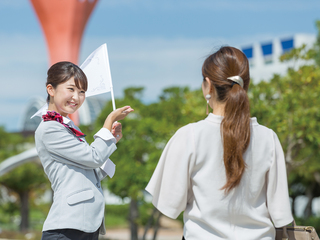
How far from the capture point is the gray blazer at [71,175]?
1854 mm

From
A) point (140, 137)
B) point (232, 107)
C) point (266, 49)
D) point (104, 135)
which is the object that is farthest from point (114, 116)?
point (266, 49)

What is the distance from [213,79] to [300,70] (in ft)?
17.1

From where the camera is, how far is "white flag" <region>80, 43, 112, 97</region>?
2207mm

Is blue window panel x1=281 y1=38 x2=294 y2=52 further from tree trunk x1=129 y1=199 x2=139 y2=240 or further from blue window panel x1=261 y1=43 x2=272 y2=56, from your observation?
tree trunk x1=129 y1=199 x2=139 y2=240

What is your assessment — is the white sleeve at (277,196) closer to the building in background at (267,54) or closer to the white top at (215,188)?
the white top at (215,188)

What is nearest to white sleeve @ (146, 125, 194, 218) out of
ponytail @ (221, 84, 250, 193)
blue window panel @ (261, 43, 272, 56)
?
ponytail @ (221, 84, 250, 193)

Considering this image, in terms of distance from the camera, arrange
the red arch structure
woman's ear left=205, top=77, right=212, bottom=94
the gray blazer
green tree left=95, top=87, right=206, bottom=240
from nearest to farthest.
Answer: woman's ear left=205, top=77, right=212, bottom=94 < the gray blazer < green tree left=95, top=87, right=206, bottom=240 < the red arch structure

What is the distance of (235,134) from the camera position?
64.4 inches

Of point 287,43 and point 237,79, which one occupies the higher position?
point 237,79

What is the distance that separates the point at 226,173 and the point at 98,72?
3.19 ft

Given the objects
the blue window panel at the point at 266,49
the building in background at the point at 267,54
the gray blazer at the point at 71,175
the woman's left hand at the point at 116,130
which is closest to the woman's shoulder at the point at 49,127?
the gray blazer at the point at 71,175

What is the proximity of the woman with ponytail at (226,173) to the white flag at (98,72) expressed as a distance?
67 cm

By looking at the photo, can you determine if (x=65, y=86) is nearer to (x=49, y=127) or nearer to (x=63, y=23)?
(x=49, y=127)

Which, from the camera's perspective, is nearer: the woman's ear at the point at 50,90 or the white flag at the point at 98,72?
the woman's ear at the point at 50,90
